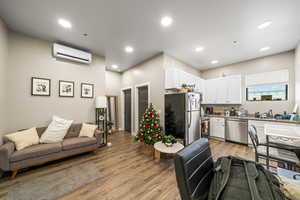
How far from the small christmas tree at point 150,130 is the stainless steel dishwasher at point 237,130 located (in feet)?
8.65

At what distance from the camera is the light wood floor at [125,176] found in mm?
1644

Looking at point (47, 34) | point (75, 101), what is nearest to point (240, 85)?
point (75, 101)

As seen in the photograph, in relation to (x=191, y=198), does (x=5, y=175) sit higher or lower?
lower

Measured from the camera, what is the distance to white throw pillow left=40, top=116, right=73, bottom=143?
249 cm

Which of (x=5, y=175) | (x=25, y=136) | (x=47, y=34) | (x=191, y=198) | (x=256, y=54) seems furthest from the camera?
(x=256, y=54)

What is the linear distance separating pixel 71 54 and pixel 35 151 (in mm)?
2486

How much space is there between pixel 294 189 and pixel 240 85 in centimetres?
441

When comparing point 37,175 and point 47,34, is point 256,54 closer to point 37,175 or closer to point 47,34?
point 47,34

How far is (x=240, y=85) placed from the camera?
4.07 metres

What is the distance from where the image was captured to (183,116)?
308cm

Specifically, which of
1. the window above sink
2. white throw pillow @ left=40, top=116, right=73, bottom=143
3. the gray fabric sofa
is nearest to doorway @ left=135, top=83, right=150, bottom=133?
the gray fabric sofa

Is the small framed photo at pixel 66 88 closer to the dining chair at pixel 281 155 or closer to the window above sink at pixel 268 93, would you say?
the dining chair at pixel 281 155

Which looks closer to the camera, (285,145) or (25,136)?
(285,145)

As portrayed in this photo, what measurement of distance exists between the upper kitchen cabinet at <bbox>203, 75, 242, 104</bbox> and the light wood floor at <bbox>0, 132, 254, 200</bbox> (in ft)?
6.30
